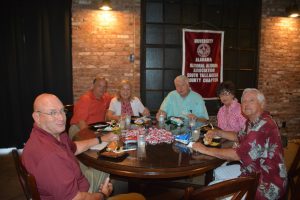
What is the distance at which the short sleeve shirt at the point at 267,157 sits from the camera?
1781 mm

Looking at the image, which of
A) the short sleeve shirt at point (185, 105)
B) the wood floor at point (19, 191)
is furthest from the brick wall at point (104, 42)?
the wood floor at point (19, 191)

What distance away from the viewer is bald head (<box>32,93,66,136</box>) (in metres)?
1.70

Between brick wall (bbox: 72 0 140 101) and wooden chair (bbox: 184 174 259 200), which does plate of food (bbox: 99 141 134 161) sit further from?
brick wall (bbox: 72 0 140 101)

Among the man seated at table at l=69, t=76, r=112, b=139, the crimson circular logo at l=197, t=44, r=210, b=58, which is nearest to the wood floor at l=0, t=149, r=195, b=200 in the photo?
the man seated at table at l=69, t=76, r=112, b=139

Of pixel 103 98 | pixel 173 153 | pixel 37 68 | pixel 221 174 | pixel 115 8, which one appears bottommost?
pixel 221 174

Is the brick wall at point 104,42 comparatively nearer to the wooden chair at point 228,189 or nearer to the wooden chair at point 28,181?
the wooden chair at point 28,181

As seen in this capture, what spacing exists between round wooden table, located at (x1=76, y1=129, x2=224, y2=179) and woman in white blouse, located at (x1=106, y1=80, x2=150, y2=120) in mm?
1596

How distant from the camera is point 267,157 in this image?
70.5 inches

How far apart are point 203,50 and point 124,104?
7.78ft

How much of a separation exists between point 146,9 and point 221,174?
373 cm

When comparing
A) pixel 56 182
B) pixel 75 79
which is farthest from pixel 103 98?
pixel 56 182

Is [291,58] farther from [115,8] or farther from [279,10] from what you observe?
[115,8]

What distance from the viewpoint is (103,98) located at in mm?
3945

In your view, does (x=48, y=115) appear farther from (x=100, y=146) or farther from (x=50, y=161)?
(x=100, y=146)
